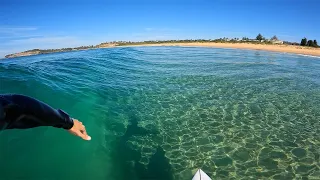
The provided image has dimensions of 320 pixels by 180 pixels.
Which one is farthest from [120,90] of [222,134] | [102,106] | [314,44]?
[314,44]

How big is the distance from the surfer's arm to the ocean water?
17.9 feet

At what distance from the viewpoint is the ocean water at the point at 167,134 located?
24.1 ft

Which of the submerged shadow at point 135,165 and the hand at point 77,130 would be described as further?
the submerged shadow at point 135,165

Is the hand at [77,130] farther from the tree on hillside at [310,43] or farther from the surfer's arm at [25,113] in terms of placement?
the tree on hillside at [310,43]

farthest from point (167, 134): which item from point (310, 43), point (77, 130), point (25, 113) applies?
point (310, 43)

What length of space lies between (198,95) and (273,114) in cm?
445

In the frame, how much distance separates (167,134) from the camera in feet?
31.7

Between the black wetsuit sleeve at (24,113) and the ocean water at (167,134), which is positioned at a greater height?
the black wetsuit sleeve at (24,113)

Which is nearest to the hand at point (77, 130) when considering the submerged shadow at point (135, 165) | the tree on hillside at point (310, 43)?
the submerged shadow at point (135, 165)

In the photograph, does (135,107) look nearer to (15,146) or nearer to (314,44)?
(15,146)

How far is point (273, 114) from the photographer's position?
11.2m

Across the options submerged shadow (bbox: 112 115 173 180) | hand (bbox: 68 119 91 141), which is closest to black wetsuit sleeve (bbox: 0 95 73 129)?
hand (bbox: 68 119 91 141)

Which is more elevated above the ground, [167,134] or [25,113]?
[25,113]

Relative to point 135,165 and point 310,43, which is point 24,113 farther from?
point 310,43
